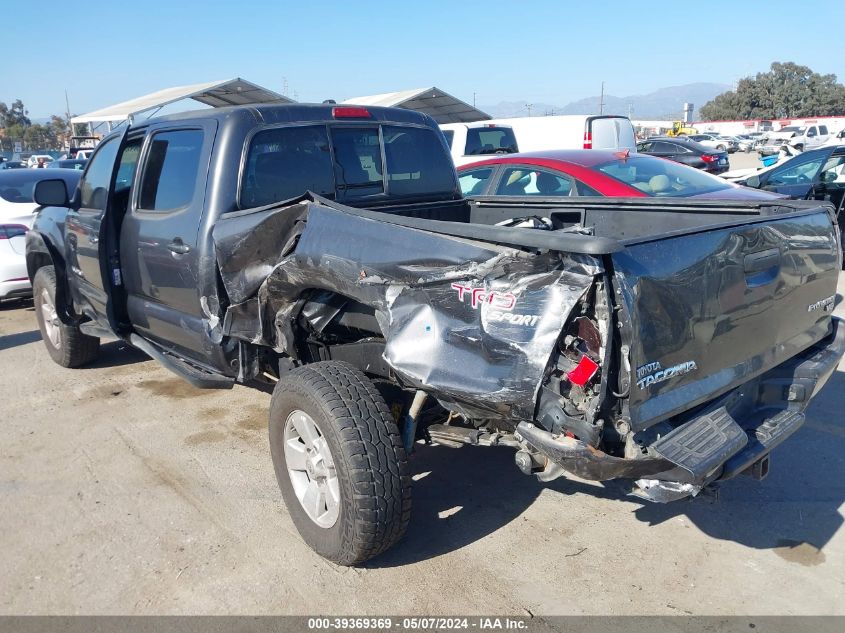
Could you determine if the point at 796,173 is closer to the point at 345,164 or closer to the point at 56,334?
the point at 345,164

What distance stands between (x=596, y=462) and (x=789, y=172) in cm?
936

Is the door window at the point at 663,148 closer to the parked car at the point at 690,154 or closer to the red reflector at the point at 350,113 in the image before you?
the parked car at the point at 690,154

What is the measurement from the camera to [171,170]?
439 centimetres

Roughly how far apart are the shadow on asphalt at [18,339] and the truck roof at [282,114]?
142 inches

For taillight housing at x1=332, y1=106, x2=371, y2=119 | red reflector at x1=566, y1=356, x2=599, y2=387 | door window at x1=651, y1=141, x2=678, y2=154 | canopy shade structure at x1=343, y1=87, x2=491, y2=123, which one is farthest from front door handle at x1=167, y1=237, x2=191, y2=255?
Result: door window at x1=651, y1=141, x2=678, y2=154

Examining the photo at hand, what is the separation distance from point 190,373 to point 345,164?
1613mm

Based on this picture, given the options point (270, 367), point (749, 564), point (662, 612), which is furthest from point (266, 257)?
point (749, 564)

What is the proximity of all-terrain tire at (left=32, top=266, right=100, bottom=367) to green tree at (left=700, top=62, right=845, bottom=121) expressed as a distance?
280 ft

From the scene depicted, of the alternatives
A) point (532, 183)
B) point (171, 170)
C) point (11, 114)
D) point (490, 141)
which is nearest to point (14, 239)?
point (171, 170)

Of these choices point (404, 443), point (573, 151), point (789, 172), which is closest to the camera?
point (404, 443)

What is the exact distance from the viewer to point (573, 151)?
326 inches

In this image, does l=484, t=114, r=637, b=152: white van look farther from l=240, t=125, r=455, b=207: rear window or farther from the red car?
l=240, t=125, r=455, b=207: rear window

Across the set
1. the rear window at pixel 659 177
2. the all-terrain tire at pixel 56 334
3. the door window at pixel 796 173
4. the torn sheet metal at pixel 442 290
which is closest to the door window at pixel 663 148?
the door window at pixel 796 173

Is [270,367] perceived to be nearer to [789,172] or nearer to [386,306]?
[386,306]
